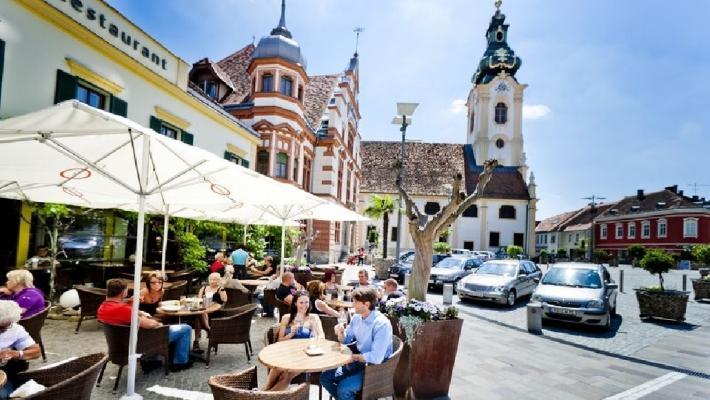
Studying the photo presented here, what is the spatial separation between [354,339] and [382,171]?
47.8 meters

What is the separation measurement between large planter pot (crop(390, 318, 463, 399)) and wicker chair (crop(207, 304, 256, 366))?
2491 mm

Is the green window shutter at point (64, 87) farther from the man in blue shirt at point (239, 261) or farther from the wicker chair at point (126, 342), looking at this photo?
the wicker chair at point (126, 342)

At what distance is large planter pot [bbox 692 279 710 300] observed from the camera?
17.3m

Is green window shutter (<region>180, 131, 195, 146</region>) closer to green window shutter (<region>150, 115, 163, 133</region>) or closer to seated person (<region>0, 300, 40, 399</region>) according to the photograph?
green window shutter (<region>150, 115, 163, 133</region>)

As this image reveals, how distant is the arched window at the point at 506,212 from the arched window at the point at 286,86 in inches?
1420

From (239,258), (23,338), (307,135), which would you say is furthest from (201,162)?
(307,135)

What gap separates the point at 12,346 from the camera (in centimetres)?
375

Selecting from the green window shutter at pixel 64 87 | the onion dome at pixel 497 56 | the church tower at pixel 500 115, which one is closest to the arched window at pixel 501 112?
the church tower at pixel 500 115

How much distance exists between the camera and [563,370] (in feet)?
23.3

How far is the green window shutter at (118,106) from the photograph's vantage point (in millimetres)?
11953

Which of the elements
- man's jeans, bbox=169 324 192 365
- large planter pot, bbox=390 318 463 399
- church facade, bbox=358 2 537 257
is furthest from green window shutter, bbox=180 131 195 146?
church facade, bbox=358 2 537 257

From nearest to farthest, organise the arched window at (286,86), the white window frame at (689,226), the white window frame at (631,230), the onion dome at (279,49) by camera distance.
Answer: the onion dome at (279,49) → the arched window at (286,86) → the white window frame at (689,226) → the white window frame at (631,230)

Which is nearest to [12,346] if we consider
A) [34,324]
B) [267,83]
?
[34,324]

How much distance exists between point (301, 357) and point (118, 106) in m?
11.2
